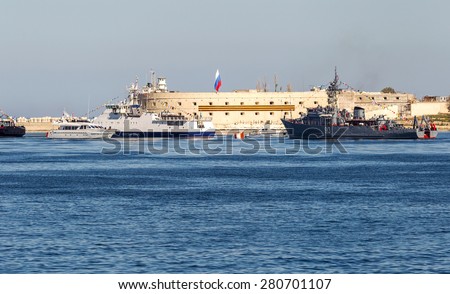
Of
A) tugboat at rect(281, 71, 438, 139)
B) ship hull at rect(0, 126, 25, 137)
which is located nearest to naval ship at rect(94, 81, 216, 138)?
tugboat at rect(281, 71, 438, 139)

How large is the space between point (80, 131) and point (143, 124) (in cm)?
1185

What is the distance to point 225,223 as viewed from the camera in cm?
3447

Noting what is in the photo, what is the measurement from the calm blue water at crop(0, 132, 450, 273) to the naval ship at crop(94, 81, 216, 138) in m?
89.5

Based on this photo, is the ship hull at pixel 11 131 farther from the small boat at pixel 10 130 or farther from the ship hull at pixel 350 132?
the ship hull at pixel 350 132

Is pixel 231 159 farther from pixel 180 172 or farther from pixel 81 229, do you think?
pixel 81 229

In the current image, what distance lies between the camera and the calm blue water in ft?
86.7

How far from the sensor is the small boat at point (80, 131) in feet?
500

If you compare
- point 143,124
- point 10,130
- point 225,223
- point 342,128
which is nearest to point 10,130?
point 10,130

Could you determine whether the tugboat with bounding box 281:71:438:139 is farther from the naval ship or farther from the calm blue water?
the calm blue water

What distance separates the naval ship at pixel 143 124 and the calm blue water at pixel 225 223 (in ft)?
294

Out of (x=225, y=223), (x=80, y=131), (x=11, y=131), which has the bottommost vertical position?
(x=225, y=223)

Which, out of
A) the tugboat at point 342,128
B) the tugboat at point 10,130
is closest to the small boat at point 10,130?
the tugboat at point 10,130

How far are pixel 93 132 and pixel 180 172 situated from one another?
88.3 meters

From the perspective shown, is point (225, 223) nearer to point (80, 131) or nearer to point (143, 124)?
point (143, 124)
